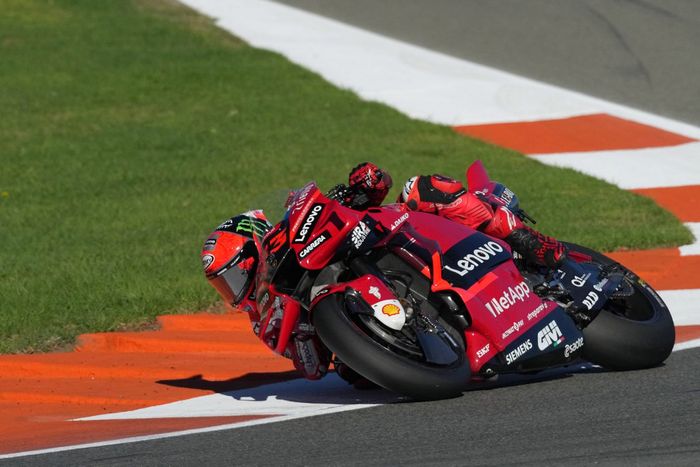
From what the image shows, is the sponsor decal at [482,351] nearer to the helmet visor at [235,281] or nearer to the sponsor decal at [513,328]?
the sponsor decal at [513,328]

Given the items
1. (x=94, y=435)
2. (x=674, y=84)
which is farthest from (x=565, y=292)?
(x=674, y=84)

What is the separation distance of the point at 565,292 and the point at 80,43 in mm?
11907

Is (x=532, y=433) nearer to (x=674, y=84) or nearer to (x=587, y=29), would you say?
(x=674, y=84)

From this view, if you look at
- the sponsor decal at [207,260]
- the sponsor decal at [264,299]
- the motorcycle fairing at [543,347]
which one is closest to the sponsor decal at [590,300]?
the motorcycle fairing at [543,347]

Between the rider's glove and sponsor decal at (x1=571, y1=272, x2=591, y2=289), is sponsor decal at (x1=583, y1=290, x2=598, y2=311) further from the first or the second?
the rider's glove

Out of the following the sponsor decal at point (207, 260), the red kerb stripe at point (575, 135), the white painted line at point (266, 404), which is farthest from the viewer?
the red kerb stripe at point (575, 135)

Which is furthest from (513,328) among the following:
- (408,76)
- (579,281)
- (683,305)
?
(408,76)

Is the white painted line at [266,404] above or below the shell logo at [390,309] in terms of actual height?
below

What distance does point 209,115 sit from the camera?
14469 mm

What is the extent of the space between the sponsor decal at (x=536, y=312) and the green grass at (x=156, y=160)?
1375 millimetres

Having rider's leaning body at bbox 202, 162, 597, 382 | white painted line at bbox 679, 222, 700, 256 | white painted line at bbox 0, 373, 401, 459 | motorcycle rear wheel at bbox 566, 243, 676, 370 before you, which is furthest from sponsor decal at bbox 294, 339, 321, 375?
white painted line at bbox 679, 222, 700, 256

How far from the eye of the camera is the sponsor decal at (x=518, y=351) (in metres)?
6.27

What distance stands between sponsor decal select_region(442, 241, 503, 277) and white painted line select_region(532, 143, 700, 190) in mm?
5168

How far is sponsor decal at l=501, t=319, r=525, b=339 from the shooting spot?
20.6 ft
